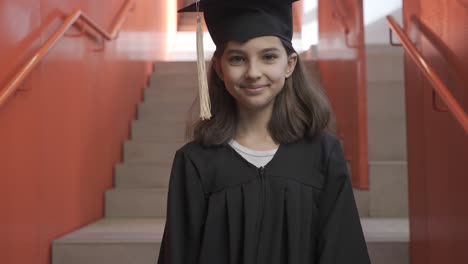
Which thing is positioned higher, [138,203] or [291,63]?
[291,63]

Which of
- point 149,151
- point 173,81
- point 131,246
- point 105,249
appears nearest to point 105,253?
point 105,249

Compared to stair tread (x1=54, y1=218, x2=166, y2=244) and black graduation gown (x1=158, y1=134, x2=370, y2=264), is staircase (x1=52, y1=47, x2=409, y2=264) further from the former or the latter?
black graduation gown (x1=158, y1=134, x2=370, y2=264)

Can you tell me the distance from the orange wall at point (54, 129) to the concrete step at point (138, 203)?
0.30ft

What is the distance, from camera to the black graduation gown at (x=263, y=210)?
1412 mm

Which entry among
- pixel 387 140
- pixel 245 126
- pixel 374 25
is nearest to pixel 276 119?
pixel 245 126

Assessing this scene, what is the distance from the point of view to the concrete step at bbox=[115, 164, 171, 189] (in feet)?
12.7

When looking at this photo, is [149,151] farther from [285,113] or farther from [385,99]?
[285,113]

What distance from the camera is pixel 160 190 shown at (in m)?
3.62

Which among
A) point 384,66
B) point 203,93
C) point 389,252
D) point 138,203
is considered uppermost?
point 384,66

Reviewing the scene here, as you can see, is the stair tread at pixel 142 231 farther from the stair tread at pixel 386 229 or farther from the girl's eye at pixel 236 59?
the girl's eye at pixel 236 59

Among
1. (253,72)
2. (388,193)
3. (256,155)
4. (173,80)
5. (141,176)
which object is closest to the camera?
(253,72)

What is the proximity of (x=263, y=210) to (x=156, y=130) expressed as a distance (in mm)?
3136

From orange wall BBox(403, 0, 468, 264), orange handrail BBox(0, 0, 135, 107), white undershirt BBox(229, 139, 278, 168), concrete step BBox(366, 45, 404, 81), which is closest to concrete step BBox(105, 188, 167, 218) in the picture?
orange handrail BBox(0, 0, 135, 107)

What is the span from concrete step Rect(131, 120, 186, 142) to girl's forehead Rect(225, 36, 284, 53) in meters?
3.07
